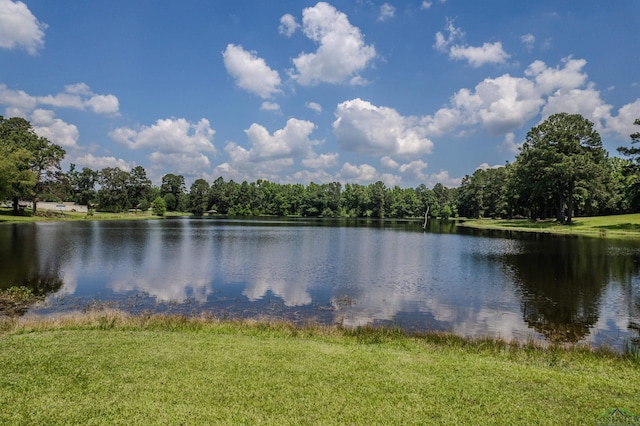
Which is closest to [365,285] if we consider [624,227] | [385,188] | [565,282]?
[565,282]

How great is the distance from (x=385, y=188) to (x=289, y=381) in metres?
173

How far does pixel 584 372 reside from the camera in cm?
898

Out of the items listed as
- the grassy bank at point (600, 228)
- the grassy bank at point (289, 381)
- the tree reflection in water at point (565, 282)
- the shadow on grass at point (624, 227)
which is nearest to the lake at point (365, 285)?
the tree reflection in water at point (565, 282)

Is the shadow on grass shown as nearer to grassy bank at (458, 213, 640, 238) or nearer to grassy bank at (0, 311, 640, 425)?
grassy bank at (458, 213, 640, 238)

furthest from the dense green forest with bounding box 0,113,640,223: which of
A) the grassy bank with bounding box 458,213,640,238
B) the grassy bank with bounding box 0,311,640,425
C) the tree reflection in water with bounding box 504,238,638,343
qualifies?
the grassy bank with bounding box 0,311,640,425

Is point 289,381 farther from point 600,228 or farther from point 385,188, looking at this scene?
point 385,188

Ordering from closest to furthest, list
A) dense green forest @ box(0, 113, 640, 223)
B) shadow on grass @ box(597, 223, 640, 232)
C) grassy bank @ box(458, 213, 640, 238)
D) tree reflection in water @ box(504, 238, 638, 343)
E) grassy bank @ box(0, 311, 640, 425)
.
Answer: grassy bank @ box(0, 311, 640, 425) → tree reflection in water @ box(504, 238, 638, 343) → grassy bank @ box(458, 213, 640, 238) → shadow on grass @ box(597, 223, 640, 232) → dense green forest @ box(0, 113, 640, 223)

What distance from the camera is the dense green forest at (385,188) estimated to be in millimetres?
68250

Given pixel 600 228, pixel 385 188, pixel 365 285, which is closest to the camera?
pixel 365 285

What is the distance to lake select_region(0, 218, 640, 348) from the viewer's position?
16438mm

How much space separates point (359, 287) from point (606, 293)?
45.4 feet

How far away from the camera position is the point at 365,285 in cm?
2358

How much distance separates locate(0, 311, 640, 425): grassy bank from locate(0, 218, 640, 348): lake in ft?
16.5

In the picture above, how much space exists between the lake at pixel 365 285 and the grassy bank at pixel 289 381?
5033 mm
